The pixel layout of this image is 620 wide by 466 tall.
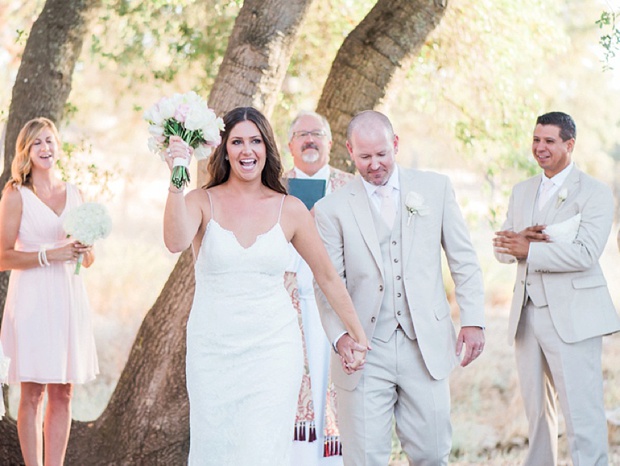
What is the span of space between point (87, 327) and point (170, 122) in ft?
7.08

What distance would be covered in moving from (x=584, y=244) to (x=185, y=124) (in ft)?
7.90

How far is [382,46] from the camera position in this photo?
6898 millimetres

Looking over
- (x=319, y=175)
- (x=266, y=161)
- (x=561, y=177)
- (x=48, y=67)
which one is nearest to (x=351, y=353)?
(x=266, y=161)

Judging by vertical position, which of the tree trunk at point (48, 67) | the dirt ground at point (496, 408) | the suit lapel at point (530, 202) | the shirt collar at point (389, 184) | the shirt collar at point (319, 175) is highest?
the tree trunk at point (48, 67)

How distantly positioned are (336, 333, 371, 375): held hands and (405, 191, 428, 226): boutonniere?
59 cm

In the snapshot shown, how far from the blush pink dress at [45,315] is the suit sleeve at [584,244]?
252 centimetres

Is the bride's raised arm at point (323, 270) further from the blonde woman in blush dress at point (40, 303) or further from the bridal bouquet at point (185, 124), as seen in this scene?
the blonde woman in blush dress at point (40, 303)

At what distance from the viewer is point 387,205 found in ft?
14.5

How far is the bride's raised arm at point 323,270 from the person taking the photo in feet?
13.6

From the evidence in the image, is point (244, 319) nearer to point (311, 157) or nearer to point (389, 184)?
point (389, 184)

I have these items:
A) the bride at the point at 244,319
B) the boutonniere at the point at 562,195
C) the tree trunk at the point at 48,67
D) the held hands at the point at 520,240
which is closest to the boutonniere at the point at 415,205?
the bride at the point at 244,319

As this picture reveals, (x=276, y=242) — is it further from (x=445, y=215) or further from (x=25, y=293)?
(x=25, y=293)

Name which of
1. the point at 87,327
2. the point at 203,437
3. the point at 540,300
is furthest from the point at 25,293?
the point at 540,300

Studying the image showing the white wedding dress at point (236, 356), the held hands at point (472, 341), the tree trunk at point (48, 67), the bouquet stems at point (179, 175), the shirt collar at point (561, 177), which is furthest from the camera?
the tree trunk at point (48, 67)
